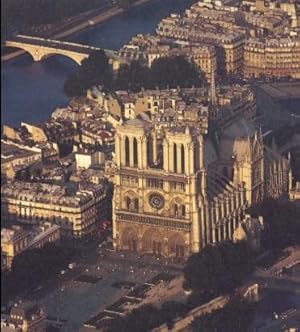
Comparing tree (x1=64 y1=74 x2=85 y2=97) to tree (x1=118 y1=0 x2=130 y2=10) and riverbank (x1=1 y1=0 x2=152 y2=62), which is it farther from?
tree (x1=118 y1=0 x2=130 y2=10)

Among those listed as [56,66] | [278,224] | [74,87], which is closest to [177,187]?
[278,224]

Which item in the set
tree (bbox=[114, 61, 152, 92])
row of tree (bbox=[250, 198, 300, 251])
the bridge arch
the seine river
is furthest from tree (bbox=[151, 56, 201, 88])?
row of tree (bbox=[250, 198, 300, 251])

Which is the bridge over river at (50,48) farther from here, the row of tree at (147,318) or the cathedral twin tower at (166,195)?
the row of tree at (147,318)

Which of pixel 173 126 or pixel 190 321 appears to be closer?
pixel 190 321

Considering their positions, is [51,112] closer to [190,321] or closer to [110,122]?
[110,122]

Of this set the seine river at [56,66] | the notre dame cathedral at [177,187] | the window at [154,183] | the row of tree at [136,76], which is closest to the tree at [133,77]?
the row of tree at [136,76]

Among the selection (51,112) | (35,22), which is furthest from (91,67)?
(35,22)
